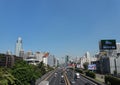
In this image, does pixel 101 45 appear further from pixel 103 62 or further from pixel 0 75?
pixel 0 75

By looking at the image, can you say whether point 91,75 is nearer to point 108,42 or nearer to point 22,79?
point 108,42

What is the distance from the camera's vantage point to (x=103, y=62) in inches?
5167

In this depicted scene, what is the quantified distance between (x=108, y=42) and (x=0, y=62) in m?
62.6

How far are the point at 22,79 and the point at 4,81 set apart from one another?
2239cm

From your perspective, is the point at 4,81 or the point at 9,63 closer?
the point at 4,81

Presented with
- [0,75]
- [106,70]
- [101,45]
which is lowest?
[106,70]

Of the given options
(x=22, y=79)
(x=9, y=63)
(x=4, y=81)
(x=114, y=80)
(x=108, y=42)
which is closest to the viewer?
(x=4, y=81)

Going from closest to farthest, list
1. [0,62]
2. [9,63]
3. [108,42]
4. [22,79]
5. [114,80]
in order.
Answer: [22,79]
[114,80]
[0,62]
[9,63]
[108,42]

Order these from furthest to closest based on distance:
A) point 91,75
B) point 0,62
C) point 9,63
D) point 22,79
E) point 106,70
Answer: point 106,70 → point 91,75 → point 9,63 → point 0,62 → point 22,79

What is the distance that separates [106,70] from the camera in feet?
407

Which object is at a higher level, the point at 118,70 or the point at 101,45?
the point at 101,45

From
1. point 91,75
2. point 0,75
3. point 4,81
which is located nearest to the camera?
point 4,81

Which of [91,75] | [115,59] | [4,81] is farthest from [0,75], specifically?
[115,59]

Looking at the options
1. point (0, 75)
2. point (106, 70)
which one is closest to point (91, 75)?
point (106, 70)
